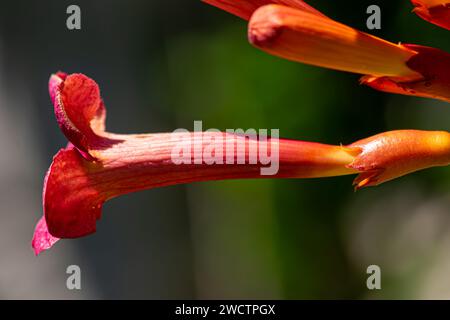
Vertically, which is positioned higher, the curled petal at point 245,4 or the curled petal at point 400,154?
the curled petal at point 245,4

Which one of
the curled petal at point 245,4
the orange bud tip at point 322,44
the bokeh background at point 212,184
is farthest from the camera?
the bokeh background at point 212,184

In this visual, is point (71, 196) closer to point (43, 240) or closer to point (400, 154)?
point (43, 240)

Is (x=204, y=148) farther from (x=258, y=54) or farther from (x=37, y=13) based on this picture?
(x=37, y=13)

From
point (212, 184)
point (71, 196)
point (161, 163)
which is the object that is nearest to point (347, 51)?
point (161, 163)
